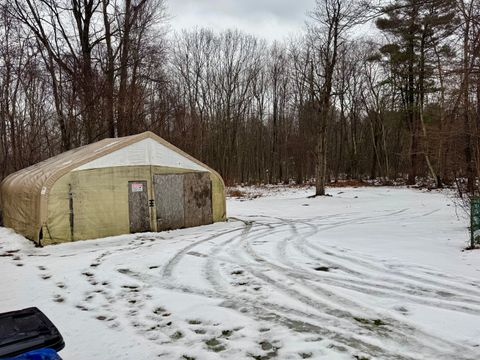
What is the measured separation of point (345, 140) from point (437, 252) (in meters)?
38.7

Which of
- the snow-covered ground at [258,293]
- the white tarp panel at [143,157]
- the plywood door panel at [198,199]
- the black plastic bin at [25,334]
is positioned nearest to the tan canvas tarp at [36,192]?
the white tarp panel at [143,157]

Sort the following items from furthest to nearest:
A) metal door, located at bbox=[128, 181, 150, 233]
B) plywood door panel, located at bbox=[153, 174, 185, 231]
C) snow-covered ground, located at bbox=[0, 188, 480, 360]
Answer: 1. plywood door panel, located at bbox=[153, 174, 185, 231]
2. metal door, located at bbox=[128, 181, 150, 233]
3. snow-covered ground, located at bbox=[0, 188, 480, 360]

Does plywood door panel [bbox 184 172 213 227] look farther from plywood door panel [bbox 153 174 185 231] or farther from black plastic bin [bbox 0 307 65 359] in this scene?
black plastic bin [bbox 0 307 65 359]

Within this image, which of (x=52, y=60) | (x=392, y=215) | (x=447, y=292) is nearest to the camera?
(x=447, y=292)

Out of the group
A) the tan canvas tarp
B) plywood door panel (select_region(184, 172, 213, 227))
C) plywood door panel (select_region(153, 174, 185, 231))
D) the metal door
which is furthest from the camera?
plywood door panel (select_region(184, 172, 213, 227))

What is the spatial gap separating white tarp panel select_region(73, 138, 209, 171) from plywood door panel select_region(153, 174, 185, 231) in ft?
1.60

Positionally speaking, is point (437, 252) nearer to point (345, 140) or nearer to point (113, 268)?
point (113, 268)

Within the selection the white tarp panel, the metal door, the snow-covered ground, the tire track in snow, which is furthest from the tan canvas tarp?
the tire track in snow

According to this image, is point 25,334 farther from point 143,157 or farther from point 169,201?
point 169,201

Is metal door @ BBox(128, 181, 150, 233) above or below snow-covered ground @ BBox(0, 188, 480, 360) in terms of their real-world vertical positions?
above

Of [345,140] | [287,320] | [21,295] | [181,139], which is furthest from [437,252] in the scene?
[345,140]

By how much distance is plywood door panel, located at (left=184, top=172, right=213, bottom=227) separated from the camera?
13.3 m

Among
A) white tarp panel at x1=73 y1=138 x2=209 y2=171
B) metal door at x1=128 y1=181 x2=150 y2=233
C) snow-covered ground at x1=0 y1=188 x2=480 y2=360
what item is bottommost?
snow-covered ground at x1=0 y1=188 x2=480 y2=360

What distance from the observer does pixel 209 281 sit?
674 cm
